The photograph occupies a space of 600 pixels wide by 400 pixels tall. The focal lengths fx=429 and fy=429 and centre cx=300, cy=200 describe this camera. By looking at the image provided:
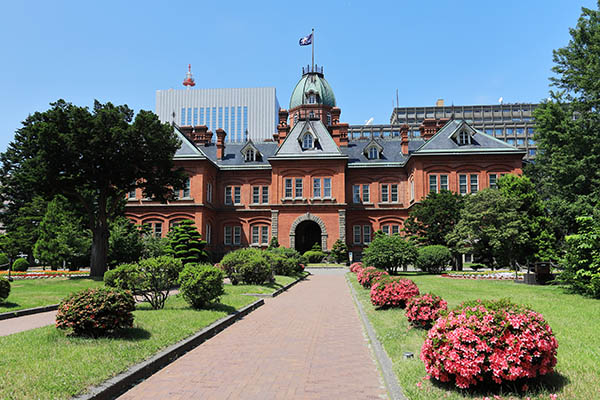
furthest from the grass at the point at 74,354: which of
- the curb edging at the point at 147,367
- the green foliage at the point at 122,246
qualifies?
the green foliage at the point at 122,246

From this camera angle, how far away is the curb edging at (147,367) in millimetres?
5489

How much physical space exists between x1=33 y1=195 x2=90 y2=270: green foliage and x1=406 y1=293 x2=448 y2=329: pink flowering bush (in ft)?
82.9

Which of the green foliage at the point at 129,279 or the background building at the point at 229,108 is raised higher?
the background building at the point at 229,108

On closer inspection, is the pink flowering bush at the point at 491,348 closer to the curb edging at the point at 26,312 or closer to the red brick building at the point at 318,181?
the curb edging at the point at 26,312

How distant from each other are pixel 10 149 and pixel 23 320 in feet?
143

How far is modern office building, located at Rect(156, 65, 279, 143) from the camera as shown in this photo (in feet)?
444

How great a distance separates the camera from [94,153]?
2342 cm

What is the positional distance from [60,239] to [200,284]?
20192mm

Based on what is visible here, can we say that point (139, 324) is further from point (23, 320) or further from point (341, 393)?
point (341, 393)

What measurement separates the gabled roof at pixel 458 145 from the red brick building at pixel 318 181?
0.10 meters

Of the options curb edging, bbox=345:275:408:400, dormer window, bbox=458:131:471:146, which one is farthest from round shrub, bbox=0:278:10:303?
dormer window, bbox=458:131:471:146

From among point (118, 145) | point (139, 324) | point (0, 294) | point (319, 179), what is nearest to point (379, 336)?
point (139, 324)

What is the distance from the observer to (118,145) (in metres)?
24.1

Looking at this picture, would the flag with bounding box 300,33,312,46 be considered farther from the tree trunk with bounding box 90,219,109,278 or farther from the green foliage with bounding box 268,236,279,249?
the tree trunk with bounding box 90,219,109,278
